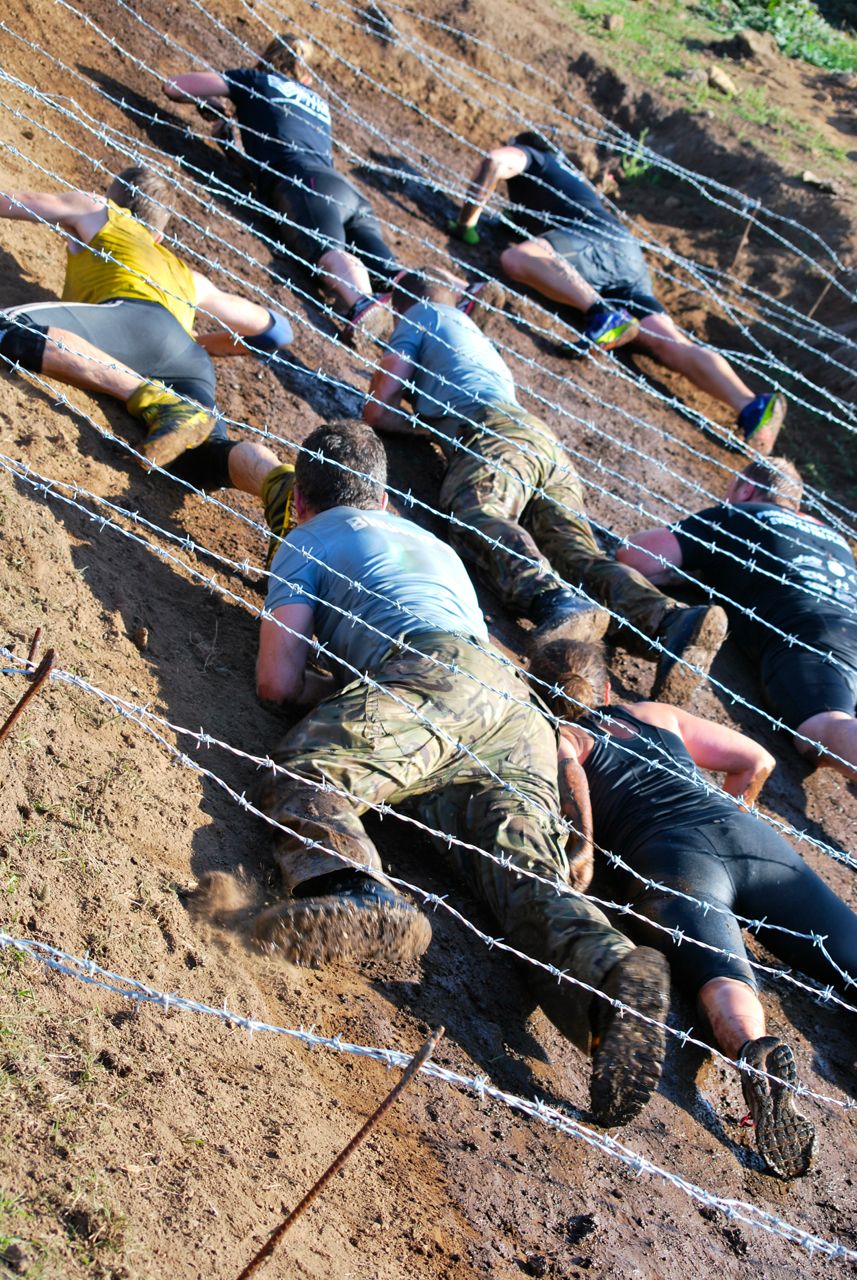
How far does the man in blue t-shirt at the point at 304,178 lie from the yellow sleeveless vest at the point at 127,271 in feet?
4.45

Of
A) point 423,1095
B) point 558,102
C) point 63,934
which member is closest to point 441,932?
point 423,1095

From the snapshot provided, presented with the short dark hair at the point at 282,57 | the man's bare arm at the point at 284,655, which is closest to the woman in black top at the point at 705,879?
the man's bare arm at the point at 284,655

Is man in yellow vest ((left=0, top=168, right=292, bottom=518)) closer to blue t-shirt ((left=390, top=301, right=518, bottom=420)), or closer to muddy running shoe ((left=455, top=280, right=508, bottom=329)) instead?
blue t-shirt ((left=390, top=301, right=518, bottom=420))

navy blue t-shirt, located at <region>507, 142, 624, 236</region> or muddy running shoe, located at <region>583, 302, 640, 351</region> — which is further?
navy blue t-shirt, located at <region>507, 142, 624, 236</region>

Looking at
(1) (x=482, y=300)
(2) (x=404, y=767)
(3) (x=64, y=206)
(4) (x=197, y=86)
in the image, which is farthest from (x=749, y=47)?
(2) (x=404, y=767)

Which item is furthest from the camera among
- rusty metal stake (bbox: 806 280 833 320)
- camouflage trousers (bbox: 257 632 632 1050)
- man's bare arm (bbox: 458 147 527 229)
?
rusty metal stake (bbox: 806 280 833 320)

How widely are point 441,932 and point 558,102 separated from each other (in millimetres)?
8013

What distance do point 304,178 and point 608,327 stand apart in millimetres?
1922

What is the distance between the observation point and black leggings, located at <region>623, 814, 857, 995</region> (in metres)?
3.61

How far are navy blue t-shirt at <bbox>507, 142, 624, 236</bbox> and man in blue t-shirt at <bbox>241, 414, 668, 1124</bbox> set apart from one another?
4279 mm

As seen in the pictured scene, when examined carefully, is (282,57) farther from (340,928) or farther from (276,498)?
(340,928)

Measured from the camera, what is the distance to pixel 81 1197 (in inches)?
85.7

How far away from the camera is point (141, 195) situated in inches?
207

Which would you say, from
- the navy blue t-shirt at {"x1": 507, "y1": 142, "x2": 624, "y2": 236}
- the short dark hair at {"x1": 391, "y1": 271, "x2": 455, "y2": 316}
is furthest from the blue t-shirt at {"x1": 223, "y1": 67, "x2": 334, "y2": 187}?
the navy blue t-shirt at {"x1": 507, "y1": 142, "x2": 624, "y2": 236}
